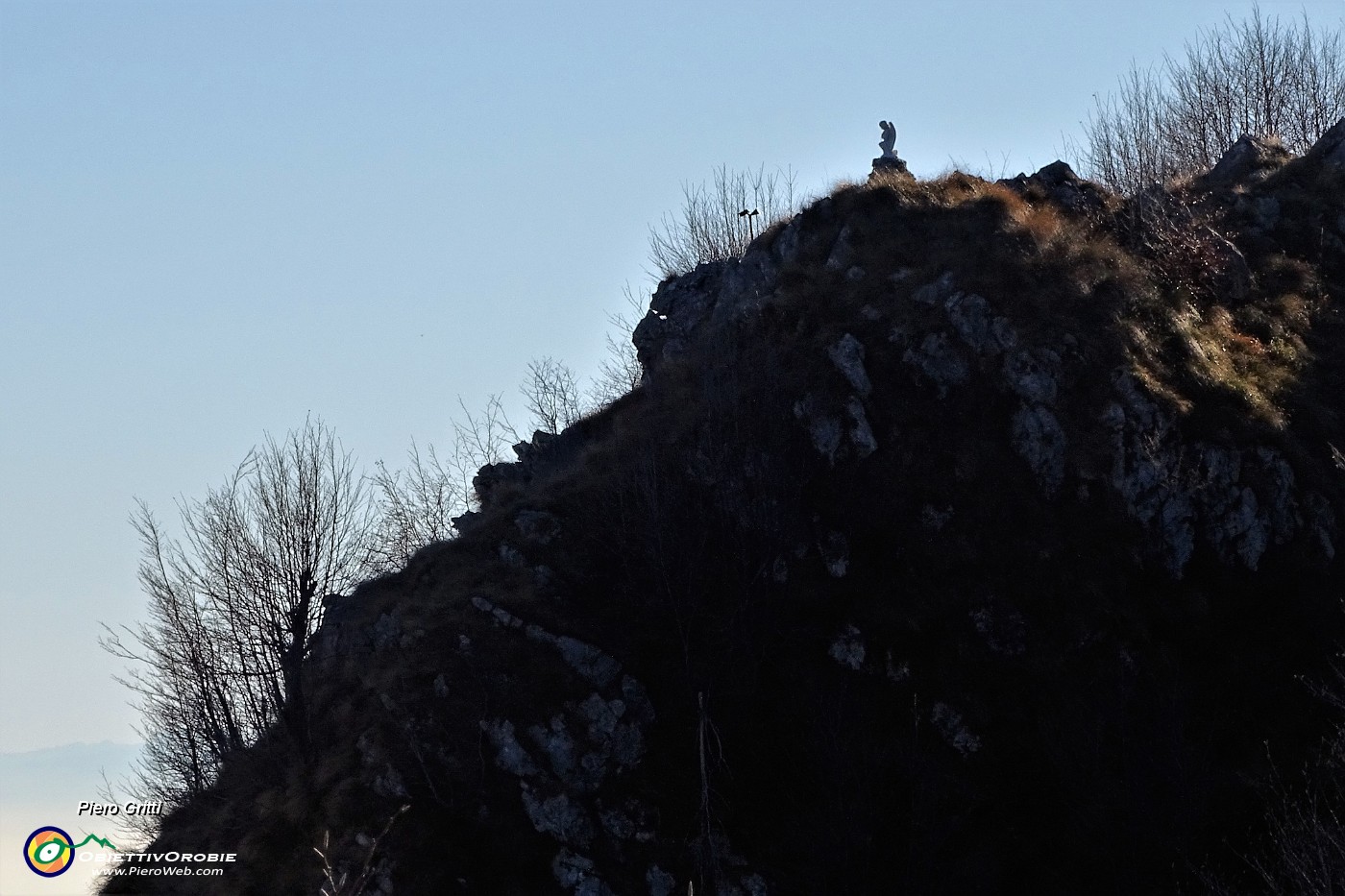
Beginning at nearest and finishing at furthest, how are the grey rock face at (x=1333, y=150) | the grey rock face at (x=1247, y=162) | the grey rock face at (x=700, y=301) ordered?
the grey rock face at (x=700, y=301), the grey rock face at (x=1333, y=150), the grey rock face at (x=1247, y=162)

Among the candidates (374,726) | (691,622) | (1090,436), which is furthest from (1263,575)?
(374,726)

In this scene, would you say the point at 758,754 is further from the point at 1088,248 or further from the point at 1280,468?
the point at 1088,248

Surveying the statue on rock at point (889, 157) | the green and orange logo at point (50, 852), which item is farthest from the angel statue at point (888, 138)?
the green and orange logo at point (50, 852)

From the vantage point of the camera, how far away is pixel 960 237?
41.0 m

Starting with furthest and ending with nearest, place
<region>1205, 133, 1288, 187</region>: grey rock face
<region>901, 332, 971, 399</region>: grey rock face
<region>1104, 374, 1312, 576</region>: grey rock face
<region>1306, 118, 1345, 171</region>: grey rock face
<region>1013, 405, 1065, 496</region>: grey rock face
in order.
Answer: <region>1205, 133, 1288, 187</region>: grey rock face
<region>1306, 118, 1345, 171</region>: grey rock face
<region>901, 332, 971, 399</region>: grey rock face
<region>1013, 405, 1065, 496</region>: grey rock face
<region>1104, 374, 1312, 576</region>: grey rock face

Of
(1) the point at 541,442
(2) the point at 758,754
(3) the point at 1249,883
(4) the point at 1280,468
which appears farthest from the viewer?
(1) the point at 541,442

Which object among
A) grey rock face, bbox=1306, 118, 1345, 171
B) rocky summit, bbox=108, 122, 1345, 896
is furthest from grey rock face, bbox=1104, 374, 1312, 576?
grey rock face, bbox=1306, 118, 1345, 171

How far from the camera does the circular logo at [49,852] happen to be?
24891 millimetres

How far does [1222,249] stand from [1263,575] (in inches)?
493

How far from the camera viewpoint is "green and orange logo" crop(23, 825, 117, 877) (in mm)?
24891

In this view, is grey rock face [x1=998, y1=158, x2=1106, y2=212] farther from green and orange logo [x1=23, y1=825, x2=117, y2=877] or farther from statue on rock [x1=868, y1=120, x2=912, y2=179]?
green and orange logo [x1=23, y1=825, x2=117, y2=877]

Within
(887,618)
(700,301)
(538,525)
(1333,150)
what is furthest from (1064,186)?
(538,525)

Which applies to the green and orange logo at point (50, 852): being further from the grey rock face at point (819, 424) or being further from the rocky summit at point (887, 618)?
the grey rock face at point (819, 424)

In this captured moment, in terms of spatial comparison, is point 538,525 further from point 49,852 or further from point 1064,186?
point 1064,186
